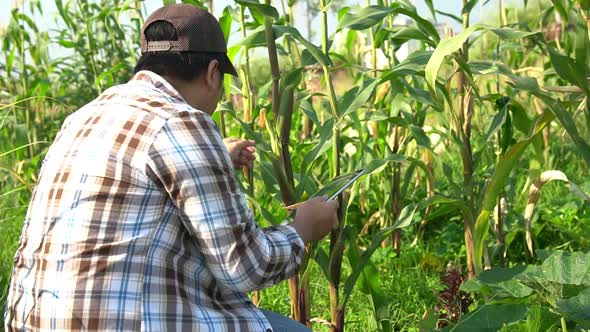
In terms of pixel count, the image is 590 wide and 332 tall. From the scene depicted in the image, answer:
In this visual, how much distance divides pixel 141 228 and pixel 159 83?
12.3 inches

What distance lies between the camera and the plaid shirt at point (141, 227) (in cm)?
166

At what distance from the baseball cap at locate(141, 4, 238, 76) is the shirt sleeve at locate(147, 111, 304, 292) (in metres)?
0.18

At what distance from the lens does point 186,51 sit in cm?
181

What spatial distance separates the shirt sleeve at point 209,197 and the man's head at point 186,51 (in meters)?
0.16

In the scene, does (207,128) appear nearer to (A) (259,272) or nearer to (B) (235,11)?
(A) (259,272)

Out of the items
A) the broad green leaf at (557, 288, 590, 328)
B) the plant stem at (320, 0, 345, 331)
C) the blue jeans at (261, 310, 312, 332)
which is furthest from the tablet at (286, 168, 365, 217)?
the broad green leaf at (557, 288, 590, 328)

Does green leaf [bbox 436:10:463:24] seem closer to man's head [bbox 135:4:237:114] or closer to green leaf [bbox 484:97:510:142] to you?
green leaf [bbox 484:97:510:142]

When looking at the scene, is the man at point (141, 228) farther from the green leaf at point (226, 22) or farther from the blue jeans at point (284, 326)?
the green leaf at point (226, 22)

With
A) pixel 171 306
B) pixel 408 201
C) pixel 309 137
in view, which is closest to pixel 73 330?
pixel 171 306

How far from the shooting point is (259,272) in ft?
5.70

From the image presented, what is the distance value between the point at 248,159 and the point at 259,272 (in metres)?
0.53

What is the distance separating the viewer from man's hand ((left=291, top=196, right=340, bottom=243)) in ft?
6.27

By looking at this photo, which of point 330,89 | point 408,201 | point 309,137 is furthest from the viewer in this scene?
point 309,137

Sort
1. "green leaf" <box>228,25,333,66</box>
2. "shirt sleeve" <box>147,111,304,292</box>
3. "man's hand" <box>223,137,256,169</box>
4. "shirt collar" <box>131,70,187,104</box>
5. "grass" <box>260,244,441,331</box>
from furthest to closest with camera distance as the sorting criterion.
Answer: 1. "grass" <box>260,244,441,331</box>
2. "green leaf" <box>228,25,333,66</box>
3. "man's hand" <box>223,137,256,169</box>
4. "shirt collar" <box>131,70,187,104</box>
5. "shirt sleeve" <box>147,111,304,292</box>
